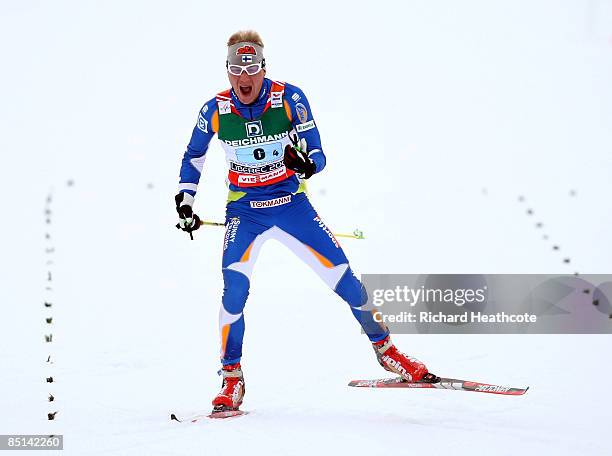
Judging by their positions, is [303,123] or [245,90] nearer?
[245,90]

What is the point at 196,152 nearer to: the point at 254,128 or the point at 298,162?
the point at 254,128

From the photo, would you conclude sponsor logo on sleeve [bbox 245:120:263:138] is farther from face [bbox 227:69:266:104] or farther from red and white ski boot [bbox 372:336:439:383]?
red and white ski boot [bbox 372:336:439:383]

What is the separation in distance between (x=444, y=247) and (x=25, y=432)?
6.64m

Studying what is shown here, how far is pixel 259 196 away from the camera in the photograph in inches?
258

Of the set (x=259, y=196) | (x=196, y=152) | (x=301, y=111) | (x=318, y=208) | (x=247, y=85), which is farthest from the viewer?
(x=318, y=208)

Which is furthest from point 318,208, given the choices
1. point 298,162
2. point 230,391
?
point 298,162

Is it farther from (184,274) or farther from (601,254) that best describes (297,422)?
(601,254)

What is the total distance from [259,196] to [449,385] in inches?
78.1

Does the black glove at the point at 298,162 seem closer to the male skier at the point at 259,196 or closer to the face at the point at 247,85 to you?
the male skier at the point at 259,196

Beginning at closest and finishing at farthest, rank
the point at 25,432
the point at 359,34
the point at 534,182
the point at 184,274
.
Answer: the point at 25,432 < the point at 184,274 < the point at 534,182 < the point at 359,34

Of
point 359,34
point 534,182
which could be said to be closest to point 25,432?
point 534,182

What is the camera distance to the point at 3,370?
7.52 meters

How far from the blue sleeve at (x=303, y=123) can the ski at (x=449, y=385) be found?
5.60 feet

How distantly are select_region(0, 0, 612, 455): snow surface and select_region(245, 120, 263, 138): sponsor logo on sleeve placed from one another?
2066 millimetres
